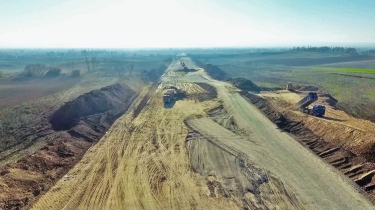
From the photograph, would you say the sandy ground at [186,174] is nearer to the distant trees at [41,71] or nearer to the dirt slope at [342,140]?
the dirt slope at [342,140]

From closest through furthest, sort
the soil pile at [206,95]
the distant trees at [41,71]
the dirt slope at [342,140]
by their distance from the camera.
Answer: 1. the dirt slope at [342,140]
2. the soil pile at [206,95]
3. the distant trees at [41,71]

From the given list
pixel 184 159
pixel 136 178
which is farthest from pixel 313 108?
pixel 136 178

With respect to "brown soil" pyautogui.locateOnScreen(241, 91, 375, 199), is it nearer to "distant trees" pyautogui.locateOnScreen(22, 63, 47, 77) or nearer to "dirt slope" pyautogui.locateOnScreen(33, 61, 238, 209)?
"dirt slope" pyautogui.locateOnScreen(33, 61, 238, 209)

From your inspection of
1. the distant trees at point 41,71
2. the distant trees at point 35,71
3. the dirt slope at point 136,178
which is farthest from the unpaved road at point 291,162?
the distant trees at point 35,71

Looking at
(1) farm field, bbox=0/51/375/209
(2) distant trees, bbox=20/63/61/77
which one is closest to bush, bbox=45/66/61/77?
(2) distant trees, bbox=20/63/61/77

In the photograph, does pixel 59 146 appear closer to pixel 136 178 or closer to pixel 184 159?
pixel 136 178

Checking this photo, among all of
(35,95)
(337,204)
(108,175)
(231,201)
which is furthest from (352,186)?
(35,95)

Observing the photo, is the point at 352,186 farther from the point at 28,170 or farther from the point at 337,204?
the point at 28,170
